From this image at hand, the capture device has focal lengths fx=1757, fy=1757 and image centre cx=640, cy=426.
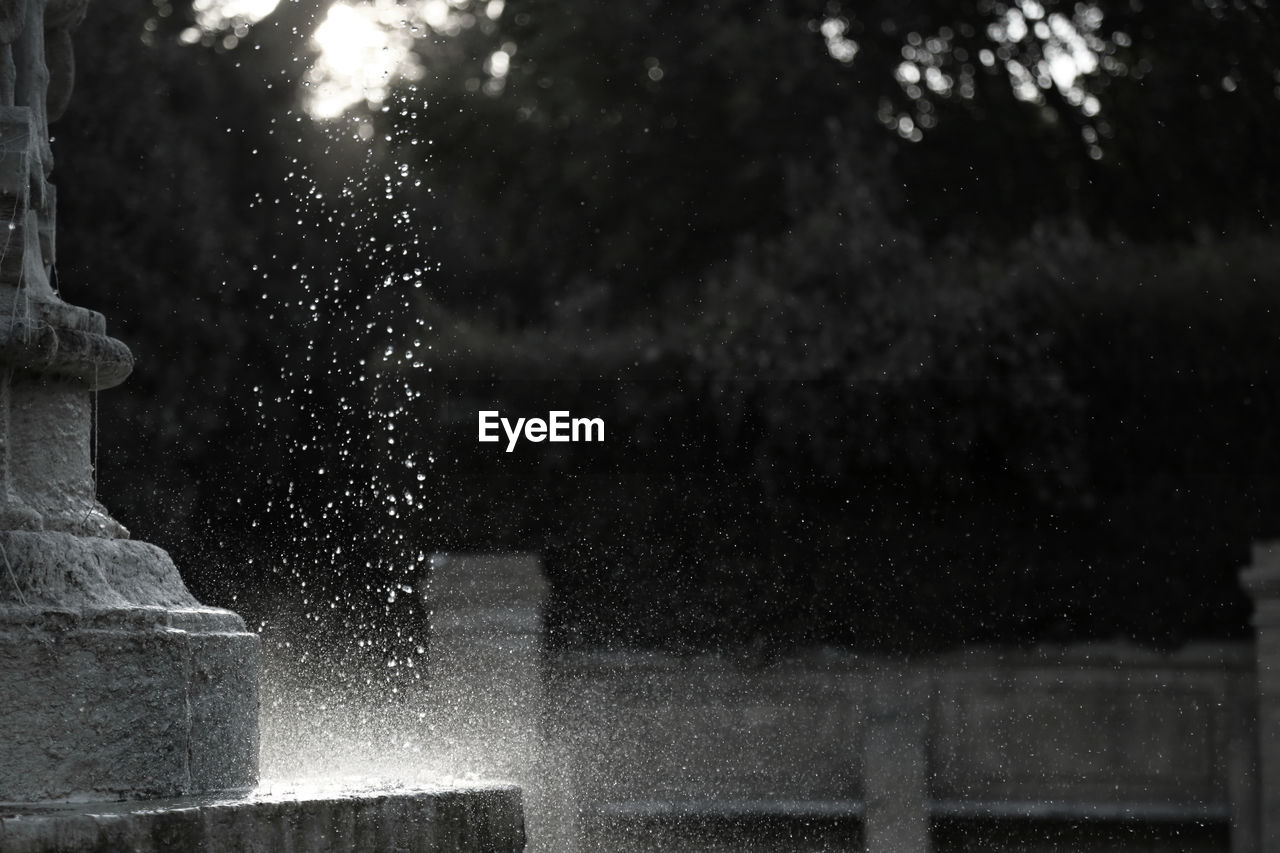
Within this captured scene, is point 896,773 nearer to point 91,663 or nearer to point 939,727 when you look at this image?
point 939,727

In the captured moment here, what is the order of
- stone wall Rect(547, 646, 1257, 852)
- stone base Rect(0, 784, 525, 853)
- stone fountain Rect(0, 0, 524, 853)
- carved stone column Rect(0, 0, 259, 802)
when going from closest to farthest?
stone base Rect(0, 784, 525, 853), stone fountain Rect(0, 0, 524, 853), carved stone column Rect(0, 0, 259, 802), stone wall Rect(547, 646, 1257, 852)

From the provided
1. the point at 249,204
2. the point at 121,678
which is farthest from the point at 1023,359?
the point at 121,678

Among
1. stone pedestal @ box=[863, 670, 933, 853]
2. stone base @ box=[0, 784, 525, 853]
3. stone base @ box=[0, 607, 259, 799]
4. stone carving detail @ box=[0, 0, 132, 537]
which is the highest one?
stone carving detail @ box=[0, 0, 132, 537]

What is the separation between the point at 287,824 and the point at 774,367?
27.7ft

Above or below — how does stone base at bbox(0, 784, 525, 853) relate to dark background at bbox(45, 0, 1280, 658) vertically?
below

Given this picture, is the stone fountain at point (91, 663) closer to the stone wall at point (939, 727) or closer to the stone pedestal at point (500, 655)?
the stone pedestal at point (500, 655)

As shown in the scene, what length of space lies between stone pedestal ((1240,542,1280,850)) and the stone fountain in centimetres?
643

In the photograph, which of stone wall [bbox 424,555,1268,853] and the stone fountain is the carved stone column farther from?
stone wall [bbox 424,555,1268,853]

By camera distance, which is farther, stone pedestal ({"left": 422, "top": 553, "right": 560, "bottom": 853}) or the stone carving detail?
stone pedestal ({"left": 422, "top": 553, "right": 560, "bottom": 853})

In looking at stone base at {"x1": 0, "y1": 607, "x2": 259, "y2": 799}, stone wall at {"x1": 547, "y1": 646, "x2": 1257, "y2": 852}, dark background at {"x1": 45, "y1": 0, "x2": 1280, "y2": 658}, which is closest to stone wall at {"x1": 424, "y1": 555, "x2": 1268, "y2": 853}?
stone wall at {"x1": 547, "y1": 646, "x2": 1257, "y2": 852}

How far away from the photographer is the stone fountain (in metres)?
3.06

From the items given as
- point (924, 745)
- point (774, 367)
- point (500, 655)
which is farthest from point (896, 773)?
point (774, 367)

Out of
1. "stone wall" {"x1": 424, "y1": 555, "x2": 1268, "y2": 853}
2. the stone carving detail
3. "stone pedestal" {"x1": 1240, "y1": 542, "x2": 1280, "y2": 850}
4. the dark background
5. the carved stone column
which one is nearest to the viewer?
the carved stone column

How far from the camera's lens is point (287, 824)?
305 cm
